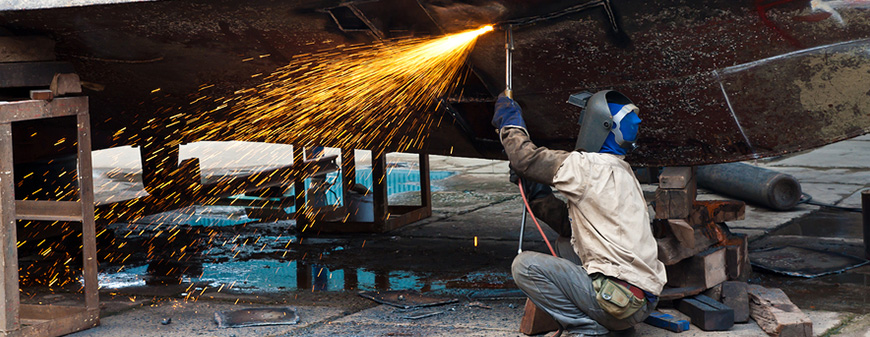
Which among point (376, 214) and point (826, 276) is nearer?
point (826, 276)

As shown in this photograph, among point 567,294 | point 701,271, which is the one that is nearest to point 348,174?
point 701,271

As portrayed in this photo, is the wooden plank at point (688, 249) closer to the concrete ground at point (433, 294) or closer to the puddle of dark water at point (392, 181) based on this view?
the concrete ground at point (433, 294)

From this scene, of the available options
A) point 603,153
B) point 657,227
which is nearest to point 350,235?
point 657,227

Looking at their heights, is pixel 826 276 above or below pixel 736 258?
below

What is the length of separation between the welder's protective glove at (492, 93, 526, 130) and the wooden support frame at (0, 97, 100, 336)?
2048mm

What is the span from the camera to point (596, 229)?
3734 mm

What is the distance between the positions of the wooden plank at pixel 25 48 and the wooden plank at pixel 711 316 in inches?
138

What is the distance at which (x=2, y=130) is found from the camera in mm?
4016

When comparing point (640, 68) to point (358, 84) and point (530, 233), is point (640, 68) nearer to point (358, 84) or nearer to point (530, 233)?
point (358, 84)

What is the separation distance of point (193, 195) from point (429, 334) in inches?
163

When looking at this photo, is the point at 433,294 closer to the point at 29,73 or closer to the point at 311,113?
the point at 311,113

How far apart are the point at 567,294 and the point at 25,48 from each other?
9.66ft

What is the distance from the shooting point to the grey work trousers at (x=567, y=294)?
3.79 metres

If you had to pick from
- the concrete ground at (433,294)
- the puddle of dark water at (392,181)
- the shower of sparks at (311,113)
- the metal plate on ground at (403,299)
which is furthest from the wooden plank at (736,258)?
the puddle of dark water at (392,181)
